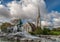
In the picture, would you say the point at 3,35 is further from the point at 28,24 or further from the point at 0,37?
the point at 28,24

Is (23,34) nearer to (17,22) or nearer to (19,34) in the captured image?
(19,34)

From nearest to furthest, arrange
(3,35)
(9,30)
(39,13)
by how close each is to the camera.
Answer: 1. (3,35)
2. (9,30)
3. (39,13)

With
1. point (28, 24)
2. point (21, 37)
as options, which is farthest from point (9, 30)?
point (28, 24)

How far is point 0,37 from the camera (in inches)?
2125

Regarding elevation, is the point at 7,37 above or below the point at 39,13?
below

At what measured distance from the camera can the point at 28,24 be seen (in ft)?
296

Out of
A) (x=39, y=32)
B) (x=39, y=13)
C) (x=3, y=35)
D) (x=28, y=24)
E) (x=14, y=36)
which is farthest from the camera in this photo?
(x=28, y=24)

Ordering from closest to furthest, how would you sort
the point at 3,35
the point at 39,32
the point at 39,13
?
the point at 3,35, the point at 39,32, the point at 39,13

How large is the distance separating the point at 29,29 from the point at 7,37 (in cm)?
4076

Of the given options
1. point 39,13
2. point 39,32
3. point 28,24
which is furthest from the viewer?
point 28,24

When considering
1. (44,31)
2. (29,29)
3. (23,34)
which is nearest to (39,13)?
(44,31)

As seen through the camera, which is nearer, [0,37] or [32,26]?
[0,37]

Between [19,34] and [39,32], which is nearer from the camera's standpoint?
[19,34]

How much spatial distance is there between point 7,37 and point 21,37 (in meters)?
3.85
